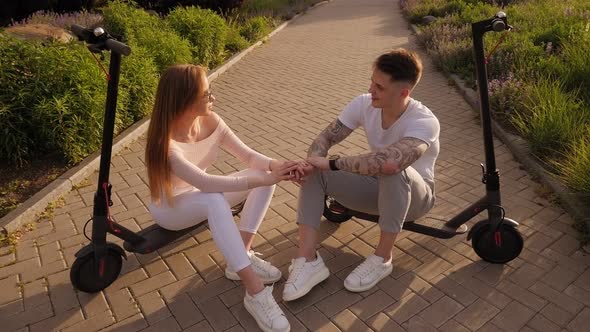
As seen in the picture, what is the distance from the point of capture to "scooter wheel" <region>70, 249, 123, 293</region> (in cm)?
271

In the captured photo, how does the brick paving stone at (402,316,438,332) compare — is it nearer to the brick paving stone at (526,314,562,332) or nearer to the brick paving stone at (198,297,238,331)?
the brick paving stone at (526,314,562,332)

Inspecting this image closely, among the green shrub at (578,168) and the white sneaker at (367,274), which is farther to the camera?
the green shrub at (578,168)

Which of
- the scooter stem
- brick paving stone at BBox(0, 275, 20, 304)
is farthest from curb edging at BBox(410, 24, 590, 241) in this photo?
brick paving stone at BBox(0, 275, 20, 304)

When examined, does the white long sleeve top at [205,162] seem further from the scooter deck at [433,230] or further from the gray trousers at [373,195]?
the scooter deck at [433,230]

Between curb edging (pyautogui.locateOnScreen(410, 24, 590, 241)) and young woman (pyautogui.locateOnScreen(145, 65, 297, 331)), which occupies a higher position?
young woman (pyautogui.locateOnScreen(145, 65, 297, 331))

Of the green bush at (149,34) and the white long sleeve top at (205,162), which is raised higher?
the white long sleeve top at (205,162)

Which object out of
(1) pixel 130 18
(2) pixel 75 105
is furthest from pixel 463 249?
(1) pixel 130 18

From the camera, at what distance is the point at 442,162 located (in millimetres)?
4688

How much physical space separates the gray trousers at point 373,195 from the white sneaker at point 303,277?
9.6 inches

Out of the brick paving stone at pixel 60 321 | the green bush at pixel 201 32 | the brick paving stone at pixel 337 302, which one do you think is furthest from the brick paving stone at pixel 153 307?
the green bush at pixel 201 32

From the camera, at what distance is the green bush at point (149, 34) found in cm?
661

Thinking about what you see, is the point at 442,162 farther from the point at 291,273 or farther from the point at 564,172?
the point at 291,273

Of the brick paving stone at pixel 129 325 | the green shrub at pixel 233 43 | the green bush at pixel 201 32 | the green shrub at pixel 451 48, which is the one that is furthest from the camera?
the green shrub at pixel 233 43

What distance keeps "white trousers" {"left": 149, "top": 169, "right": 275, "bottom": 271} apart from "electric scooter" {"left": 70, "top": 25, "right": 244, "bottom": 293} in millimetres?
157
